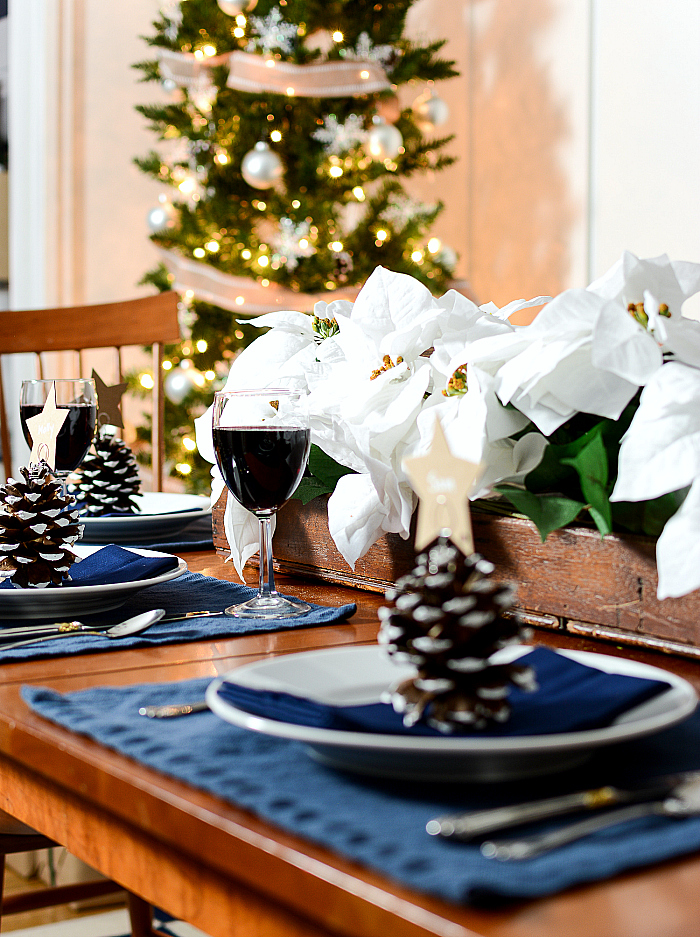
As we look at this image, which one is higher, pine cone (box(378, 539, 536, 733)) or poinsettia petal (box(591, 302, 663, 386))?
poinsettia petal (box(591, 302, 663, 386))

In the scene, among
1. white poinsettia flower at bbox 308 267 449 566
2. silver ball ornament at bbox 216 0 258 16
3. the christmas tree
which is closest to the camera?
white poinsettia flower at bbox 308 267 449 566

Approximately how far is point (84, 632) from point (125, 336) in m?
1.31

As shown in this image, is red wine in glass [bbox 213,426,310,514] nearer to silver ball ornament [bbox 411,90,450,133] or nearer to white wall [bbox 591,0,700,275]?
white wall [bbox 591,0,700,275]

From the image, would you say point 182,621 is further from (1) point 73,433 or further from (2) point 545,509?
(1) point 73,433

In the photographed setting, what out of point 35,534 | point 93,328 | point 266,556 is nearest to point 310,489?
point 266,556

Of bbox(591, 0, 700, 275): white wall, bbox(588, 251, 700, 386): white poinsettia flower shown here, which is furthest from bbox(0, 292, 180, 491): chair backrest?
bbox(591, 0, 700, 275): white wall

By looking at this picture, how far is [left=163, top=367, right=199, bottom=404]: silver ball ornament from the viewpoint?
308 cm

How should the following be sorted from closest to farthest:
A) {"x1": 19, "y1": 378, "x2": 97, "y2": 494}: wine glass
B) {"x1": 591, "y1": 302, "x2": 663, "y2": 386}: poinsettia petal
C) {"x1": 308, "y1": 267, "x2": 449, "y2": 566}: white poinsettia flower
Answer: {"x1": 591, "y1": 302, "x2": 663, "y2": 386}: poinsettia petal, {"x1": 308, "y1": 267, "x2": 449, "y2": 566}: white poinsettia flower, {"x1": 19, "y1": 378, "x2": 97, "y2": 494}: wine glass

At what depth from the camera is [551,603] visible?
2.37 feet

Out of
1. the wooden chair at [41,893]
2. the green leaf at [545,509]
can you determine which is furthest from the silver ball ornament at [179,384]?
the green leaf at [545,509]

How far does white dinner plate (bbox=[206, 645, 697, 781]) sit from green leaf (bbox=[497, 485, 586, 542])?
202mm

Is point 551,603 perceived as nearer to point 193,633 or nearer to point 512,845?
point 193,633

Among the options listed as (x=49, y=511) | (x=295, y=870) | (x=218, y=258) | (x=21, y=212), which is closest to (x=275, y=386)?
(x=49, y=511)

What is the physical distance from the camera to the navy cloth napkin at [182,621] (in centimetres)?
70
